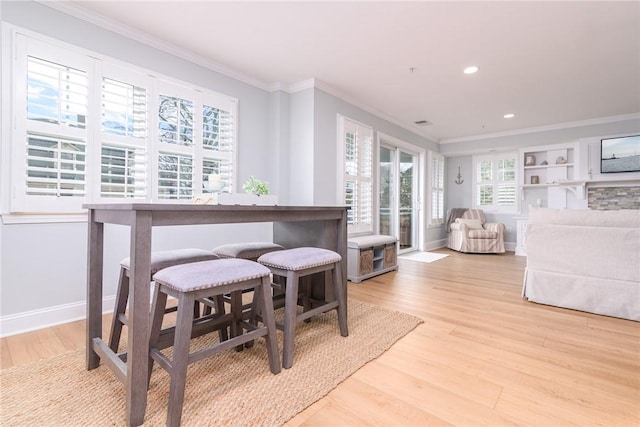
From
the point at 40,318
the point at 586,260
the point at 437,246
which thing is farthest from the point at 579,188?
the point at 40,318

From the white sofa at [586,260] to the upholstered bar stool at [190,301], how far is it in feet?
8.66

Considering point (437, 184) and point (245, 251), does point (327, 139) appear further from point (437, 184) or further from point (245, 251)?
point (437, 184)

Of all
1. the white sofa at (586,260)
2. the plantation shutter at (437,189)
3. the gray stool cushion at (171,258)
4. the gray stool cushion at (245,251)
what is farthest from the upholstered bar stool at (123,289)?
the plantation shutter at (437,189)

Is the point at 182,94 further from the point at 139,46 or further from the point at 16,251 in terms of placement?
the point at 16,251

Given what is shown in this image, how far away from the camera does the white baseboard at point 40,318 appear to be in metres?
2.07

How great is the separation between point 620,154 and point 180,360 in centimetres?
684

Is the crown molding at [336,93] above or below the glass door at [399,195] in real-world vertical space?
above

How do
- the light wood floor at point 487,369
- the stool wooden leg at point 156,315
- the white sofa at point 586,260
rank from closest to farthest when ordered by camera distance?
the light wood floor at point 487,369
the stool wooden leg at point 156,315
the white sofa at point 586,260

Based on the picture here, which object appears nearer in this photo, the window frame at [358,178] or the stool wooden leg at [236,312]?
the stool wooden leg at [236,312]

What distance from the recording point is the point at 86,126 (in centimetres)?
235

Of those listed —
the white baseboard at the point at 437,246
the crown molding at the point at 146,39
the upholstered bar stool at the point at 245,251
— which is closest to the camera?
the upholstered bar stool at the point at 245,251

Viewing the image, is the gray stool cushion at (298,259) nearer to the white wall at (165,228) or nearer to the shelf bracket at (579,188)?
the white wall at (165,228)

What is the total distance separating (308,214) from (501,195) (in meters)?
6.07

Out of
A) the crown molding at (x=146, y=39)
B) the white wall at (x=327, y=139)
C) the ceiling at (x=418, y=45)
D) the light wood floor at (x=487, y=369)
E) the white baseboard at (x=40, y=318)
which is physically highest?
the ceiling at (x=418, y=45)
